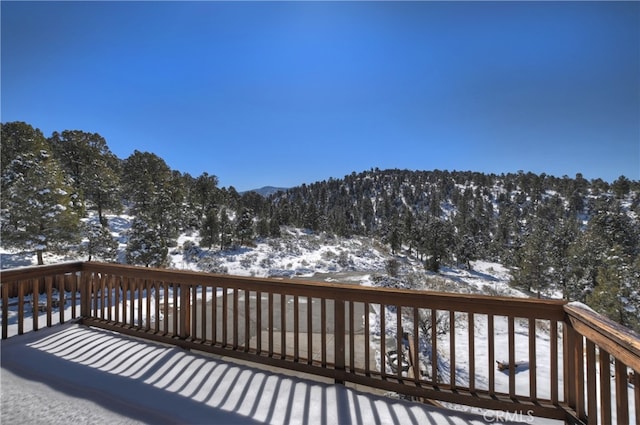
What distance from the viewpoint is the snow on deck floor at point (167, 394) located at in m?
1.96

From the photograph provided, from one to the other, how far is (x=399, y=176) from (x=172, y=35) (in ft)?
300

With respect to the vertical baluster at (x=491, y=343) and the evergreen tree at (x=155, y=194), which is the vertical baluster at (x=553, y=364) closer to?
the vertical baluster at (x=491, y=343)

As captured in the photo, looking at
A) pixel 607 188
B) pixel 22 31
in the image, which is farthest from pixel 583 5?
pixel 607 188

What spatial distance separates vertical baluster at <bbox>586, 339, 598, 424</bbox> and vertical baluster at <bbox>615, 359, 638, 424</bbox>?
0.75ft

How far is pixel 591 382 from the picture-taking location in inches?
68.7

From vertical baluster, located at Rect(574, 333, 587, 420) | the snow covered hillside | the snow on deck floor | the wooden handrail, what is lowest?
the snow covered hillside

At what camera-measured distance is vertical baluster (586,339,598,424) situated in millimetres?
1680

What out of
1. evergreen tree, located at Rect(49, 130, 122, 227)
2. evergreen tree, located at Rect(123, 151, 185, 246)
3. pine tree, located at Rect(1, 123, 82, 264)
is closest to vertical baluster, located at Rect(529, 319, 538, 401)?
evergreen tree, located at Rect(123, 151, 185, 246)

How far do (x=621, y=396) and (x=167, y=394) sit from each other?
276 cm

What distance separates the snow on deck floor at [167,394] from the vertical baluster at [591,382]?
603 millimetres

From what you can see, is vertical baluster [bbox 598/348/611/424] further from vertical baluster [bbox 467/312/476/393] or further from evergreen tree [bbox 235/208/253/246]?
evergreen tree [bbox 235/208/253/246]

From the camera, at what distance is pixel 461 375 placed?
586 cm

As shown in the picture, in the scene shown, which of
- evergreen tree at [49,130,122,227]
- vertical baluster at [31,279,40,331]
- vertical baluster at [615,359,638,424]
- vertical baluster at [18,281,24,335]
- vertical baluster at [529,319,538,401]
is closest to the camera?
vertical baluster at [615,359,638,424]

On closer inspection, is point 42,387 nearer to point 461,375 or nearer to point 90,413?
point 90,413
